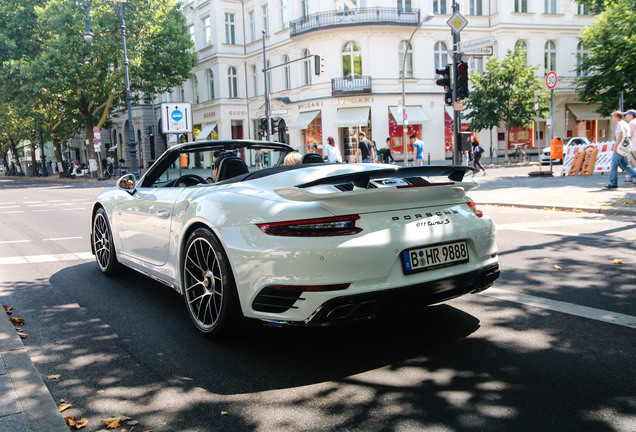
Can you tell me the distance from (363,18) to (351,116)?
632 cm

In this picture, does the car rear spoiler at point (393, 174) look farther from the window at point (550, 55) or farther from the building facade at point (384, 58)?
the window at point (550, 55)

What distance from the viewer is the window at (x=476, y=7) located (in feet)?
125

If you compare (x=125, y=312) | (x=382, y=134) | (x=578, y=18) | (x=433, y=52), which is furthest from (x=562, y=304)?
(x=578, y=18)

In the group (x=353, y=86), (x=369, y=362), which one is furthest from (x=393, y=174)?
(x=353, y=86)

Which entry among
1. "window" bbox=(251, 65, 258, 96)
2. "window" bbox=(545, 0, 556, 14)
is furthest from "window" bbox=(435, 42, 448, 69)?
"window" bbox=(251, 65, 258, 96)

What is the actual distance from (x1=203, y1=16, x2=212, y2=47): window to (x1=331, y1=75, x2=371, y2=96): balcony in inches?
545

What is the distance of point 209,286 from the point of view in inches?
149

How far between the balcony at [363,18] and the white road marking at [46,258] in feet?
101

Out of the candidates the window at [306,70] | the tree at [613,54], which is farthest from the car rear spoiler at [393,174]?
the window at [306,70]

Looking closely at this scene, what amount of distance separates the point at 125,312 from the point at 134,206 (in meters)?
1.02

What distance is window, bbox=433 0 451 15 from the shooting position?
3709 centimetres

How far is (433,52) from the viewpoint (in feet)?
122

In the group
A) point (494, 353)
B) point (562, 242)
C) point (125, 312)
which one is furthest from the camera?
point (562, 242)

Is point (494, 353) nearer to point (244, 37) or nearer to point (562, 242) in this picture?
point (562, 242)
